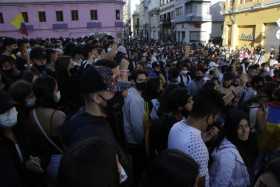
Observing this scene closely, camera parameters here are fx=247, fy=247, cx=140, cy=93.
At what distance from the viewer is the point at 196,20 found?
3616 cm

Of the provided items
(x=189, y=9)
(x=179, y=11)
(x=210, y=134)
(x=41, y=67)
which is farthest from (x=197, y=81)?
(x=179, y=11)

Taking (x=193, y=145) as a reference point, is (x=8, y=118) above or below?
above

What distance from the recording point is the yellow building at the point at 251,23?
19359 millimetres

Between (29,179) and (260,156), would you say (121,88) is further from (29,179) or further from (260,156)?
(260,156)

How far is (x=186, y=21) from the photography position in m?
38.8

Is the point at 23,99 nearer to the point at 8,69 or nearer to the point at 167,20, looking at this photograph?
the point at 8,69

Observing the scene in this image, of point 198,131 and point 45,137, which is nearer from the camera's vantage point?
point 198,131

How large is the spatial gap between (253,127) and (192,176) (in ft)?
9.17

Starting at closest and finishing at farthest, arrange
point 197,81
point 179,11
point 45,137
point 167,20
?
point 45,137 < point 197,81 < point 179,11 < point 167,20

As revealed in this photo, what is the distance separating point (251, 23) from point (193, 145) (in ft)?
78.6

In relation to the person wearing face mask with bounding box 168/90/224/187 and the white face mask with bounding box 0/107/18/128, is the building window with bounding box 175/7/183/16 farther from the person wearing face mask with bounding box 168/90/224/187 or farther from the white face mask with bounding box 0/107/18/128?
the white face mask with bounding box 0/107/18/128

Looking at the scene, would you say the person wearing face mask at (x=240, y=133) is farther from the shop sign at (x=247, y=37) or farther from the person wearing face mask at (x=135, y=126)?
the shop sign at (x=247, y=37)

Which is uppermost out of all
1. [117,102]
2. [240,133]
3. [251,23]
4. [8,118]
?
[251,23]

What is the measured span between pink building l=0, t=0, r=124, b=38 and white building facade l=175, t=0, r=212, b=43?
11034 mm
